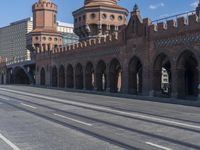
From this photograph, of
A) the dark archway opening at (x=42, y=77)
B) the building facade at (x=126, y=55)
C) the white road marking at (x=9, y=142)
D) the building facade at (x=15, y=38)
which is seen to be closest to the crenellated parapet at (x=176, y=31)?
the building facade at (x=126, y=55)

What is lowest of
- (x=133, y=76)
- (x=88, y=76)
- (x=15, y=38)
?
(x=133, y=76)

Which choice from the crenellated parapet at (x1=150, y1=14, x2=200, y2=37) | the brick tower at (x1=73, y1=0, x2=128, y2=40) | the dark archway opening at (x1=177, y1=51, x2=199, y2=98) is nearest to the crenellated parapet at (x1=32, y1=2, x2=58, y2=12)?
the brick tower at (x1=73, y1=0, x2=128, y2=40)

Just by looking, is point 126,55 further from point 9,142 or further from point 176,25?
point 9,142

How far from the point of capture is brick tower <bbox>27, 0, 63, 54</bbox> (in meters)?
66.4

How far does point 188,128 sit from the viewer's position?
13.5 meters

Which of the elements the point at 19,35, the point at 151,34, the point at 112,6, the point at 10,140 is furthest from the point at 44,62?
the point at 19,35

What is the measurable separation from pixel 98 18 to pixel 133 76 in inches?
726

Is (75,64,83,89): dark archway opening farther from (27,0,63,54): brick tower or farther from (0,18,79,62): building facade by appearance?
(0,18,79,62): building facade

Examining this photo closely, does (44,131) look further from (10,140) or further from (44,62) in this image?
(44,62)

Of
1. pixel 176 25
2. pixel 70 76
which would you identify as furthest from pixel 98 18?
pixel 176 25

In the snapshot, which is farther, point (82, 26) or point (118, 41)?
point (82, 26)

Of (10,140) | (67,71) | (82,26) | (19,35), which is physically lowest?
(10,140)

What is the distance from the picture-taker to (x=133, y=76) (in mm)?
38750

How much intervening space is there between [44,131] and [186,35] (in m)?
20.0
